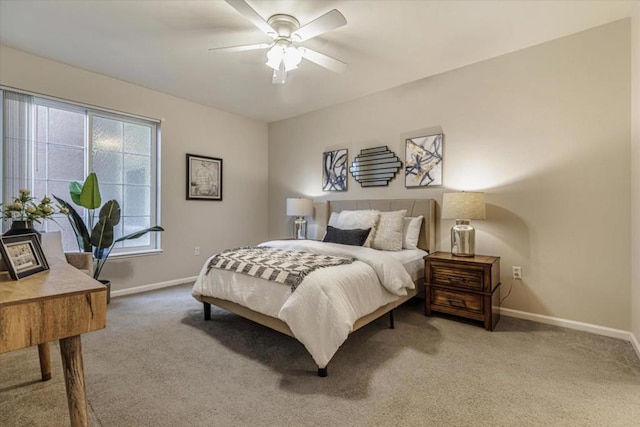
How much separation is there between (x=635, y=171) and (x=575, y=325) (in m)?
1.38

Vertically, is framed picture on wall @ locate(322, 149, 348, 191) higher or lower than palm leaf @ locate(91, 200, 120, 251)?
higher

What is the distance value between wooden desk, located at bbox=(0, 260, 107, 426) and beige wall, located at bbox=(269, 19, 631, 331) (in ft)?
10.7

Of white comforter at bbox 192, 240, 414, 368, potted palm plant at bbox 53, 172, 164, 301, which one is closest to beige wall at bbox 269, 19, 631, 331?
white comforter at bbox 192, 240, 414, 368

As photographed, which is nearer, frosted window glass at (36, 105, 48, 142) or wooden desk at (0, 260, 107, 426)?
wooden desk at (0, 260, 107, 426)

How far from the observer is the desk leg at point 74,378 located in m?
1.04

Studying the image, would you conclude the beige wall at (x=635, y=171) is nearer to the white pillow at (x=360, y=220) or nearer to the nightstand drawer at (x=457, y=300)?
the nightstand drawer at (x=457, y=300)

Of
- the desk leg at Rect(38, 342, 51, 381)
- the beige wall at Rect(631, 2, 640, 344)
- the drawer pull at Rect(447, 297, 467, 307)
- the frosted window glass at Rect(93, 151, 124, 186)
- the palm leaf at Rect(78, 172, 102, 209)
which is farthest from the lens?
the frosted window glass at Rect(93, 151, 124, 186)

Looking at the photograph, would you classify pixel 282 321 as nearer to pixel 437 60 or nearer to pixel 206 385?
pixel 206 385

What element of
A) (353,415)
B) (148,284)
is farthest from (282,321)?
(148,284)

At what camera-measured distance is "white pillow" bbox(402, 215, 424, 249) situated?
11.0 feet

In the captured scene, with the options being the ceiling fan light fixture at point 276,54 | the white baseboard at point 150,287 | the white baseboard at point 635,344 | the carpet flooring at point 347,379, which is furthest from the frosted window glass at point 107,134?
the white baseboard at point 635,344

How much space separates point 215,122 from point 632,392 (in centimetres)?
514

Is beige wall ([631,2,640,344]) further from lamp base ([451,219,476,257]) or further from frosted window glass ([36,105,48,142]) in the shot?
frosted window glass ([36,105,48,142])

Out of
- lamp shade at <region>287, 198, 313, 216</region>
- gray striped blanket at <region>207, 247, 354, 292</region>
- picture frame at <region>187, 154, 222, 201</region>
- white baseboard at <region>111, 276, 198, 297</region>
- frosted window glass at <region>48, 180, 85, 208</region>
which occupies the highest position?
picture frame at <region>187, 154, 222, 201</region>
